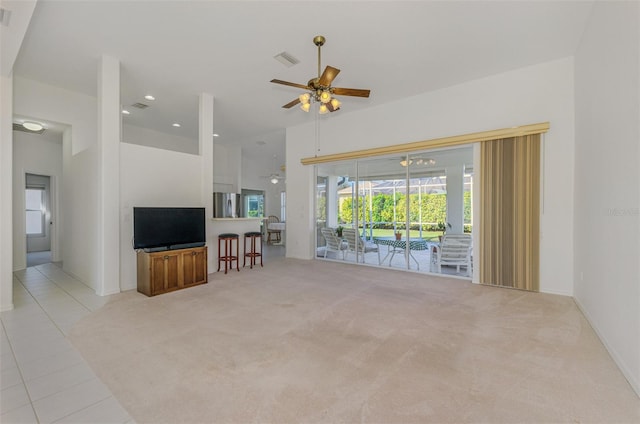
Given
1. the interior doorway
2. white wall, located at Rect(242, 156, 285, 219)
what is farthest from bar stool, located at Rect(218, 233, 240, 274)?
the interior doorway

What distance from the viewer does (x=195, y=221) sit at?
488 cm

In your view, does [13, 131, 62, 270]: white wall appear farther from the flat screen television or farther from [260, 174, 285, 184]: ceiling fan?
[260, 174, 285, 184]: ceiling fan

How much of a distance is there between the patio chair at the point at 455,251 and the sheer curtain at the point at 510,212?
12.6 inches

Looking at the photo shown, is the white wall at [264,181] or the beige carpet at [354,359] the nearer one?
the beige carpet at [354,359]

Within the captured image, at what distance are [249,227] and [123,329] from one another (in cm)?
357

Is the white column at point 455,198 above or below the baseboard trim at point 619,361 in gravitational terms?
above

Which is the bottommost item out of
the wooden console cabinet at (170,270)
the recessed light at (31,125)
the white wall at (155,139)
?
the wooden console cabinet at (170,270)

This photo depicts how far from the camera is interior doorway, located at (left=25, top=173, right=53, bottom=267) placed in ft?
27.3

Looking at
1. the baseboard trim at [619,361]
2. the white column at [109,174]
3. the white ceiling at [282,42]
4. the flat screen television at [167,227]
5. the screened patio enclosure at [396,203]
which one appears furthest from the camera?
the screened patio enclosure at [396,203]

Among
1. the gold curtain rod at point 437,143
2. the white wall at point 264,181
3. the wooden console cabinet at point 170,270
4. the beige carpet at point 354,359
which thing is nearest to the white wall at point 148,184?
the wooden console cabinet at point 170,270

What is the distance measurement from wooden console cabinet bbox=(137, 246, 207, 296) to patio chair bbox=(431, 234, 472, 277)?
173 inches

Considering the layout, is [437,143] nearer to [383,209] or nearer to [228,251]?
[383,209]

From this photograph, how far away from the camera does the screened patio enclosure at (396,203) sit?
5.29m

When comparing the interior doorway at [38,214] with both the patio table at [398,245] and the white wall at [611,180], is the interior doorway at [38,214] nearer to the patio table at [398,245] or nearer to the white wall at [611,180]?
the patio table at [398,245]
